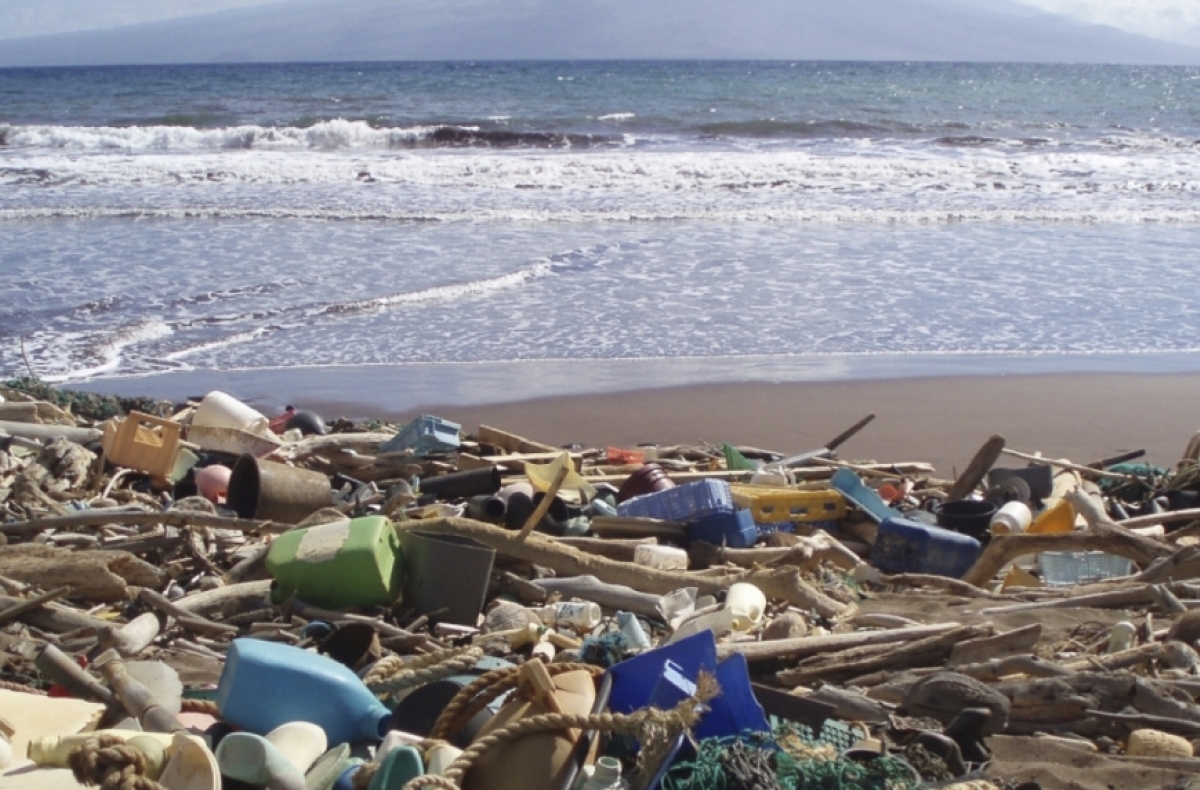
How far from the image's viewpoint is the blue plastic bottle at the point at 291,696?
10.4 feet

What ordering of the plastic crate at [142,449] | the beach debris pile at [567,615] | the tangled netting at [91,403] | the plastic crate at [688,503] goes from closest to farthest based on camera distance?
the beach debris pile at [567,615], the plastic crate at [688,503], the plastic crate at [142,449], the tangled netting at [91,403]

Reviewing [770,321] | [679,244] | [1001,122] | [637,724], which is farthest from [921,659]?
[1001,122]

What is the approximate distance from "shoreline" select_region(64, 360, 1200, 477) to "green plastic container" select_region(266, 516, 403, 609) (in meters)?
3.54

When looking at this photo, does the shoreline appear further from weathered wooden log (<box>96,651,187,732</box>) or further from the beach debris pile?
weathered wooden log (<box>96,651,187,732</box>)

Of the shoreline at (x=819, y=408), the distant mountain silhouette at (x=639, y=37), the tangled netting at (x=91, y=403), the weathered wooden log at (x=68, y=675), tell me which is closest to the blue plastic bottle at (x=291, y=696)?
the weathered wooden log at (x=68, y=675)

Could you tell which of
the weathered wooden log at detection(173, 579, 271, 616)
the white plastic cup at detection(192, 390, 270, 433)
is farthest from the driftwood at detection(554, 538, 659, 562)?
the white plastic cup at detection(192, 390, 270, 433)

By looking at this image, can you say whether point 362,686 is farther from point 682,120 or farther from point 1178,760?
point 682,120

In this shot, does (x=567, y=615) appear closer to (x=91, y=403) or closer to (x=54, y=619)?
(x=54, y=619)

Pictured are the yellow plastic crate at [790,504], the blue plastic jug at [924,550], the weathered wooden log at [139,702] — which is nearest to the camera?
the weathered wooden log at [139,702]

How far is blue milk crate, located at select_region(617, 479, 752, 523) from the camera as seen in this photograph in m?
5.16

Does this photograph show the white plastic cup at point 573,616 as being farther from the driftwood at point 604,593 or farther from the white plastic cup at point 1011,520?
the white plastic cup at point 1011,520

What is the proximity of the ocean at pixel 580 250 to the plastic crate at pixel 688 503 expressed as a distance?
346 cm

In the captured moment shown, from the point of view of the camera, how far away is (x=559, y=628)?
4102 millimetres

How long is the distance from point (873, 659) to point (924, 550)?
1.55 metres
